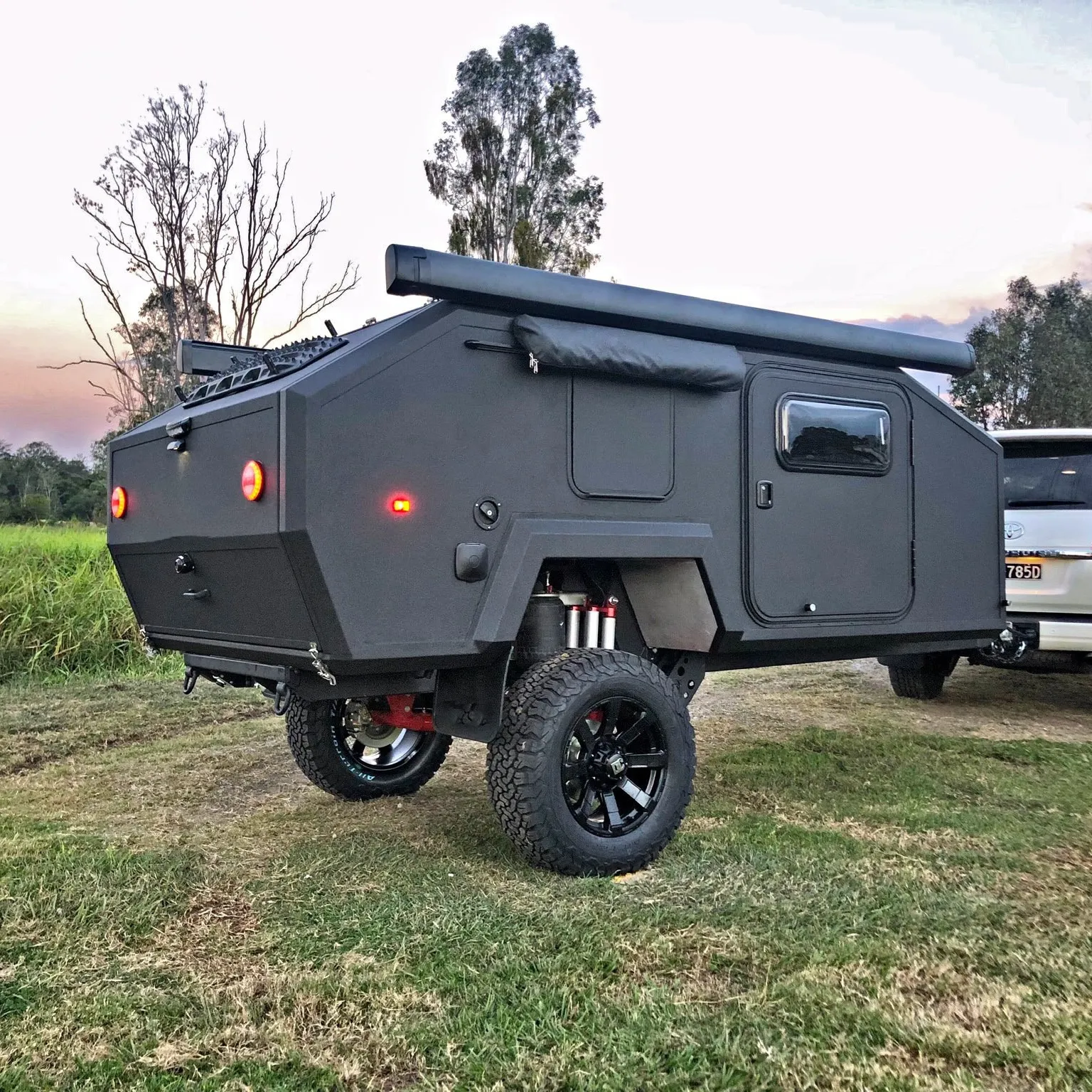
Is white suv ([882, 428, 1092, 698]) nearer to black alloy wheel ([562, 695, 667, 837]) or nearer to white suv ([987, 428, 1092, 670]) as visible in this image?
white suv ([987, 428, 1092, 670])

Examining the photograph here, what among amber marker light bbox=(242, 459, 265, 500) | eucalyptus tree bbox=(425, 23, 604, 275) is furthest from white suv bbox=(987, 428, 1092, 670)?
eucalyptus tree bbox=(425, 23, 604, 275)

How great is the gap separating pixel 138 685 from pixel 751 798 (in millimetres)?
5043

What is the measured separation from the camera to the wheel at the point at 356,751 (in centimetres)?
485

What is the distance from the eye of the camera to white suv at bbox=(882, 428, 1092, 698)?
6.70 m

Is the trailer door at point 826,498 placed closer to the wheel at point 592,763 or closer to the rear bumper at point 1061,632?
the wheel at point 592,763

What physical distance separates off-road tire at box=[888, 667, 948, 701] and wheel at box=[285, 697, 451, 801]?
172 inches

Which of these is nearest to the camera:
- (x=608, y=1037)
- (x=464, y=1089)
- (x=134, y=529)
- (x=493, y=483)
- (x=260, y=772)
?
(x=464, y=1089)

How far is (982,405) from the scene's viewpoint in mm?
30469

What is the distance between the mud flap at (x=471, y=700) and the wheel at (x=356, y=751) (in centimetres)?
74

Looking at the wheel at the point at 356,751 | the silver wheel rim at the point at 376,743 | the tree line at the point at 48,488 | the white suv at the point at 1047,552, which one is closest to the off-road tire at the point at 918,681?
the white suv at the point at 1047,552

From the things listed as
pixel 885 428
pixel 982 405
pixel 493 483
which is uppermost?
pixel 982 405

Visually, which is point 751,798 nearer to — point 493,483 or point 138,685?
point 493,483

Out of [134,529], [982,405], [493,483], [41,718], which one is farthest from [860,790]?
[982,405]

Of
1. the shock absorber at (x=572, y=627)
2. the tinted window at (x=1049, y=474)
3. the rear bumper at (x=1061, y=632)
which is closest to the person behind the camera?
the shock absorber at (x=572, y=627)
